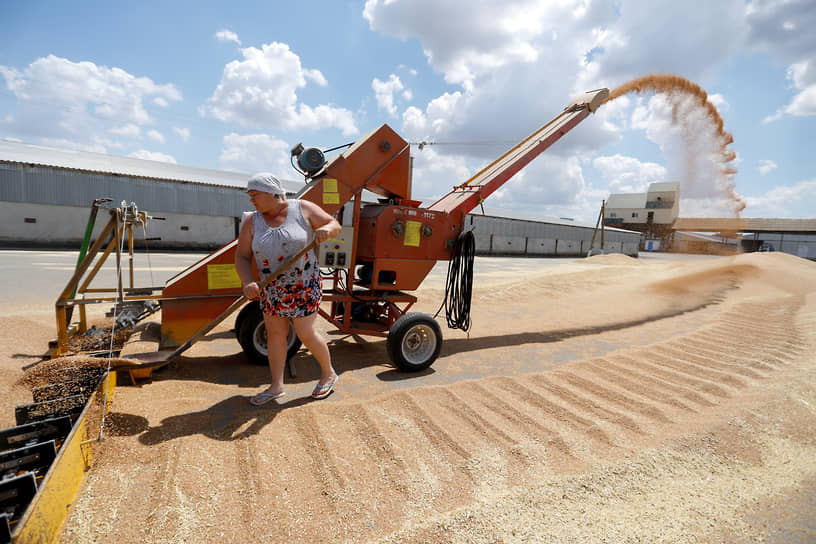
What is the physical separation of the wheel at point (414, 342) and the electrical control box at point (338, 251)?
0.98 m

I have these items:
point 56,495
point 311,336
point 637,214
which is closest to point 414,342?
point 311,336

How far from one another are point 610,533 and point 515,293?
26.0ft

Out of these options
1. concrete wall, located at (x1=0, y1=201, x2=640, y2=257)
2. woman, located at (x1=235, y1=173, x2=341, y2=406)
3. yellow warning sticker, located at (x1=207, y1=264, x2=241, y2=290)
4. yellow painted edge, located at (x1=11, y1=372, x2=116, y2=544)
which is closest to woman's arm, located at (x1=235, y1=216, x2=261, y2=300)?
woman, located at (x1=235, y1=173, x2=341, y2=406)

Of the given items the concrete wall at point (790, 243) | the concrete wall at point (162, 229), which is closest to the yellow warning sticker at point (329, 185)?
the concrete wall at point (162, 229)

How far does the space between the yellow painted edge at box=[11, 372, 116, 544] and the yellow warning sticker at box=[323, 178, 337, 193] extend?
9.29 feet

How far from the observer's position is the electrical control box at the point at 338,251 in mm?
4252

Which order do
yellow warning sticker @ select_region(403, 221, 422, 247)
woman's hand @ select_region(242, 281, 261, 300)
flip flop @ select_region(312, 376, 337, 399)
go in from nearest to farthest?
woman's hand @ select_region(242, 281, 261, 300) → flip flop @ select_region(312, 376, 337, 399) → yellow warning sticker @ select_region(403, 221, 422, 247)

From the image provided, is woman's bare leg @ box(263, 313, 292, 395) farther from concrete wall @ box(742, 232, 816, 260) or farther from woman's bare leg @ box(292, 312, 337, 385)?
concrete wall @ box(742, 232, 816, 260)

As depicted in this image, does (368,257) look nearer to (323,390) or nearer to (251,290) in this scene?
(323,390)

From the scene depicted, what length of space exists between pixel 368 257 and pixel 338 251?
385 millimetres

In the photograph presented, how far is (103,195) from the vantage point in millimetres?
20344

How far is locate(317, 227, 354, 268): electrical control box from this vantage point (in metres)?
4.25

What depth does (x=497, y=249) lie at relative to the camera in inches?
1265

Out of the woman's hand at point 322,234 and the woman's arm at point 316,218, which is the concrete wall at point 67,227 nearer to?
the woman's arm at point 316,218
